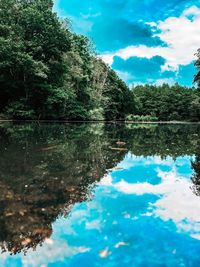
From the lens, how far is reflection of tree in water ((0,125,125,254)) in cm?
282

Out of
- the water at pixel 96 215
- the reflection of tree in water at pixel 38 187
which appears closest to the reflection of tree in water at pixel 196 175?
the water at pixel 96 215

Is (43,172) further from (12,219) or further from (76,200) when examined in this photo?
(12,219)

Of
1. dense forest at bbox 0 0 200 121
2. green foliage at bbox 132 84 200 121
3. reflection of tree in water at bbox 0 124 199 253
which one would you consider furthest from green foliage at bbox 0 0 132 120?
green foliage at bbox 132 84 200 121

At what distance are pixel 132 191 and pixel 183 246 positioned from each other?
74.1 inches

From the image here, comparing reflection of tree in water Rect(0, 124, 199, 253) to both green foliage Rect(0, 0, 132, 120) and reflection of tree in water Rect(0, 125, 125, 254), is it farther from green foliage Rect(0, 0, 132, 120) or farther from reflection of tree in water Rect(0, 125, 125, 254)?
green foliage Rect(0, 0, 132, 120)

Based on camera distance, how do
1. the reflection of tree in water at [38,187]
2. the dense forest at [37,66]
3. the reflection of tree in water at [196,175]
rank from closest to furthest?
the reflection of tree in water at [38,187], the reflection of tree in water at [196,175], the dense forest at [37,66]

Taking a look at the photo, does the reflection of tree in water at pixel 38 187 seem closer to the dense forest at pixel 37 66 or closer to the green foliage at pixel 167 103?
the dense forest at pixel 37 66

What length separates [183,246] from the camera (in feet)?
8.41

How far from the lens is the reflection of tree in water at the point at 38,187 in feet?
9.25

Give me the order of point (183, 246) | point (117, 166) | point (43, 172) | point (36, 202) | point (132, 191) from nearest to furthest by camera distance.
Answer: point (183, 246) → point (36, 202) → point (132, 191) → point (43, 172) → point (117, 166)

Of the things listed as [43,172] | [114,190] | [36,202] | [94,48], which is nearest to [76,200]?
[36,202]

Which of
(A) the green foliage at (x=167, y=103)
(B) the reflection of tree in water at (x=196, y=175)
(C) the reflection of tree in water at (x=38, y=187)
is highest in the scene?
(A) the green foliage at (x=167, y=103)

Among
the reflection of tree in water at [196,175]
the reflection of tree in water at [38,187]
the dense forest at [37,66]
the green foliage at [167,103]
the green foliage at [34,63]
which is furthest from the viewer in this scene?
the green foliage at [167,103]

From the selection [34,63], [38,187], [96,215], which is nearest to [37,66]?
[34,63]
